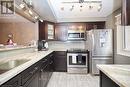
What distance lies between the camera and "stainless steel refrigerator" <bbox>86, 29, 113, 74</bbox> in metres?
6.09

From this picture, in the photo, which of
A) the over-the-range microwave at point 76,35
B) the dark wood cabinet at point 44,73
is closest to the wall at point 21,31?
the over-the-range microwave at point 76,35

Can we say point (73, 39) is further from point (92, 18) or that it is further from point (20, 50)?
point (20, 50)

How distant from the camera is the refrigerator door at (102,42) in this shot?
609 centimetres

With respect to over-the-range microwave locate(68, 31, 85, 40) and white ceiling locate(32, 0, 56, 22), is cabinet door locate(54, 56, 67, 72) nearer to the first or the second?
over-the-range microwave locate(68, 31, 85, 40)

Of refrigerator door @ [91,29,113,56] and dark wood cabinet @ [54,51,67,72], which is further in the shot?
dark wood cabinet @ [54,51,67,72]

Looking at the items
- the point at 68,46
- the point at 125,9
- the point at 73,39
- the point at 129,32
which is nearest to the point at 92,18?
the point at 73,39

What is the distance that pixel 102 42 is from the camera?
6117 mm

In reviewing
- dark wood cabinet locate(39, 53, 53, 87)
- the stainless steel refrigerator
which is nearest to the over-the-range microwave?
the stainless steel refrigerator

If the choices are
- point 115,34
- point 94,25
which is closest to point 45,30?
point 94,25

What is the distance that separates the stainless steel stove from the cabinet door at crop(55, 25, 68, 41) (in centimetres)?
90

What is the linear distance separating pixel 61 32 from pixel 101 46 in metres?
1.88

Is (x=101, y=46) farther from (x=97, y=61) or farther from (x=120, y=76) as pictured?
(x=120, y=76)

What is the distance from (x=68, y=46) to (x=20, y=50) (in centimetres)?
340

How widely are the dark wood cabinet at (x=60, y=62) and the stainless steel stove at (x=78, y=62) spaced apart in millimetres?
376
